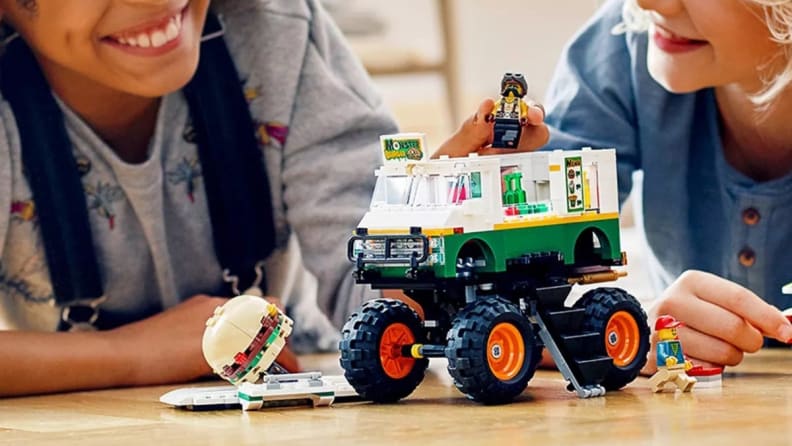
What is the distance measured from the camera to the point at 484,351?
0.93m

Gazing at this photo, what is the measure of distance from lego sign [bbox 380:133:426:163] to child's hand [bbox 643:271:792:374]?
0.92 ft

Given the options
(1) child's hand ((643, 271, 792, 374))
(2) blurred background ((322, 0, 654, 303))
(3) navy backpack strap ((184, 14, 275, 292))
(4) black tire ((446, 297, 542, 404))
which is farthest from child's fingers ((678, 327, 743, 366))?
(2) blurred background ((322, 0, 654, 303))

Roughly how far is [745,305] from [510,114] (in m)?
0.28

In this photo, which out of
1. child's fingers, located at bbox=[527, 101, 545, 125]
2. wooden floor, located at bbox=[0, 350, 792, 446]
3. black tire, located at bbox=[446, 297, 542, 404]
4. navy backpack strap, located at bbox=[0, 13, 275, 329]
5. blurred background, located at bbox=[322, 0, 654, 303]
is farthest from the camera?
blurred background, located at bbox=[322, 0, 654, 303]

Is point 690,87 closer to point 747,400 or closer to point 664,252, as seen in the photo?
point 664,252

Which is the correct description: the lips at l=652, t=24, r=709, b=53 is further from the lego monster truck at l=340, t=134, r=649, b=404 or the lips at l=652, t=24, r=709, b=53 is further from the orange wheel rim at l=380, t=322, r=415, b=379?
the orange wheel rim at l=380, t=322, r=415, b=379

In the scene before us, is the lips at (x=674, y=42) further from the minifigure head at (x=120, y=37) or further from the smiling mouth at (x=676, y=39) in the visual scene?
the minifigure head at (x=120, y=37)

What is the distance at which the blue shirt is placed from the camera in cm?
149

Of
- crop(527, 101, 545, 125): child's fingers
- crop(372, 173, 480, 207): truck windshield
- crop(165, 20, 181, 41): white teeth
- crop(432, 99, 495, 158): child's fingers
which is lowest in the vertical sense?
crop(372, 173, 480, 207): truck windshield

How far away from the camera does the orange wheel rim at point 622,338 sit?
Result: 39.8 inches

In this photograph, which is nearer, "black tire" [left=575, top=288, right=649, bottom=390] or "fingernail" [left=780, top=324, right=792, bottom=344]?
"black tire" [left=575, top=288, right=649, bottom=390]

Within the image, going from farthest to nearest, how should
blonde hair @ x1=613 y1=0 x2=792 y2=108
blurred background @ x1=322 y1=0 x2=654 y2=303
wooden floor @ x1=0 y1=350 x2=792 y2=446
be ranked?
blurred background @ x1=322 y1=0 x2=654 y2=303
blonde hair @ x1=613 y1=0 x2=792 y2=108
wooden floor @ x1=0 y1=350 x2=792 y2=446

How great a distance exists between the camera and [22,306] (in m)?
1.51

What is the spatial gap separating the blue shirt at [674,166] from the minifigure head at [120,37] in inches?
17.0
